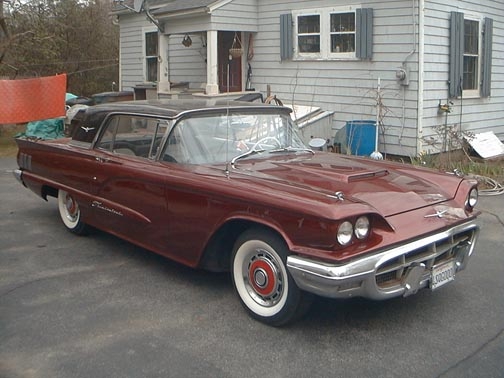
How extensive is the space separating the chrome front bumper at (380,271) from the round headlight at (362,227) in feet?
0.45

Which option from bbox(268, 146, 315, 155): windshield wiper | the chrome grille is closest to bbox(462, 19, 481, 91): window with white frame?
bbox(268, 146, 315, 155): windshield wiper

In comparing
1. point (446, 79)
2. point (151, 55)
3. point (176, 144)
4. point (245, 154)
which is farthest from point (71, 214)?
point (151, 55)

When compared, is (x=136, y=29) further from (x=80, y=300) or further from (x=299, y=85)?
(x=80, y=300)

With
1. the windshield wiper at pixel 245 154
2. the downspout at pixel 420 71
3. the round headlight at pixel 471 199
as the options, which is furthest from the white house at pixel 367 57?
the windshield wiper at pixel 245 154

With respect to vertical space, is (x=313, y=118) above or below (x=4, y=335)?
above

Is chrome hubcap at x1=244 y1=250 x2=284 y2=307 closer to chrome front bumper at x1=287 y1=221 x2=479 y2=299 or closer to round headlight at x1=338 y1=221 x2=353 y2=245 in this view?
chrome front bumper at x1=287 y1=221 x2=479 y2=299

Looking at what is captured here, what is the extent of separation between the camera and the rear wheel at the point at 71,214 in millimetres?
6176

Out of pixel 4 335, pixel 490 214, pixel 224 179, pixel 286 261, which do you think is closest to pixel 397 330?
pixel 286 261

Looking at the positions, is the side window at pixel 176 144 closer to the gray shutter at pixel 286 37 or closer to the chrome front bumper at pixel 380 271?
the chrome front bumper at pixel 380 271

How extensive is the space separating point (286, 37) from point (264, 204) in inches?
356

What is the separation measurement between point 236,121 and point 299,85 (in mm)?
7507

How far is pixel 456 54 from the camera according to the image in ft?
36.0

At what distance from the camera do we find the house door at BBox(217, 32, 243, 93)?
13938mm

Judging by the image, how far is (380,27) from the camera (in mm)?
10789
